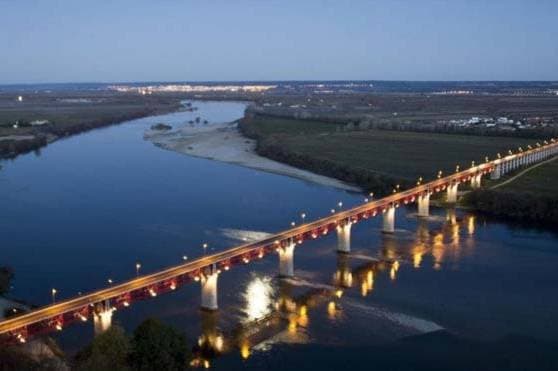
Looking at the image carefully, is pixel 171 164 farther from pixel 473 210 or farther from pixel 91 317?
pixel 91 317

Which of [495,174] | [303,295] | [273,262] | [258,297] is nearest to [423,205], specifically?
[495,174]

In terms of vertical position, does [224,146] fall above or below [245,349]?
above

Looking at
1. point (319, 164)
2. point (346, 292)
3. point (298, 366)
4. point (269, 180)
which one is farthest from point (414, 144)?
point (298, 366)

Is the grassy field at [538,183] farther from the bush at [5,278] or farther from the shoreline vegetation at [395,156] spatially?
the bush at [5,278]

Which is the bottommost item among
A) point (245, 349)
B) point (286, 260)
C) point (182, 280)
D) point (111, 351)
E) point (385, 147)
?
point (245, 349)

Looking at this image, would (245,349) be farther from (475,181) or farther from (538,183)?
(538,183)

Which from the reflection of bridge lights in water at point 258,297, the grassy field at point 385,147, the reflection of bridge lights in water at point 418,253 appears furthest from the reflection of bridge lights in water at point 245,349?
the grassy field at point 385,147
